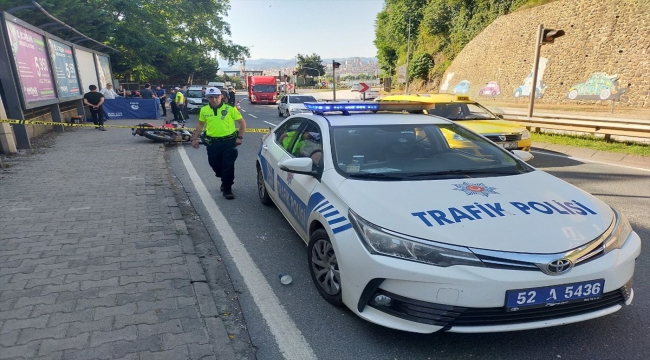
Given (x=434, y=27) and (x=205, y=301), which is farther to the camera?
(x=434, y=27)

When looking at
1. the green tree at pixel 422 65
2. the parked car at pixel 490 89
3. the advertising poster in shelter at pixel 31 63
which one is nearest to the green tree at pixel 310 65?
the green tree at pixel 422 65

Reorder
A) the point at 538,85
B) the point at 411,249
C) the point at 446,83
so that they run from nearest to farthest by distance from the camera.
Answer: the point at 411,249
the point at 538,85
the point at 446,83

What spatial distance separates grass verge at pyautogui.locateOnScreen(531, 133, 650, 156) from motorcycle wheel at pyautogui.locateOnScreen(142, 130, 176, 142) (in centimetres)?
1020

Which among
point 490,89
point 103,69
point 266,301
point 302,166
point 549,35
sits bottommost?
point 490,89

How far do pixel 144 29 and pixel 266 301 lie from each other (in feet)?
103

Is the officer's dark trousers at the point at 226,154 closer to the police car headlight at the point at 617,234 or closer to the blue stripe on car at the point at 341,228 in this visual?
the blue stripe on car at the point at 341,228

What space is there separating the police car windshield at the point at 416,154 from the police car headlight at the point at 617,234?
83 cm

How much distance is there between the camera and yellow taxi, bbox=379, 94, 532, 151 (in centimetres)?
761

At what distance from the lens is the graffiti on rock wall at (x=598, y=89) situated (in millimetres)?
22203

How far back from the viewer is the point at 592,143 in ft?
34.0

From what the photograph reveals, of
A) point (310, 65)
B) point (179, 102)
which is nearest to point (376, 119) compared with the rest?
point (179, 102)

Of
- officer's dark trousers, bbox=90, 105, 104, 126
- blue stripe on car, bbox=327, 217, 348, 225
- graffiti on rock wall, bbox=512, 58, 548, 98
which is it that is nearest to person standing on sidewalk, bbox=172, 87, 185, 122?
officer's dark trousers, bbox=90, 105, 104, 126

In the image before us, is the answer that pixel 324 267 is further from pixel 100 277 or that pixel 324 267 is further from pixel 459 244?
pixel 100 277

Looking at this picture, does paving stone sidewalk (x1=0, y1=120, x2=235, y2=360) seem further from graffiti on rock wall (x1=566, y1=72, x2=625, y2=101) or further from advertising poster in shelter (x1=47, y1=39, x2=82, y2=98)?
graffiti on rock wall (x1=566, y1=72, x2=625, y2=101)
